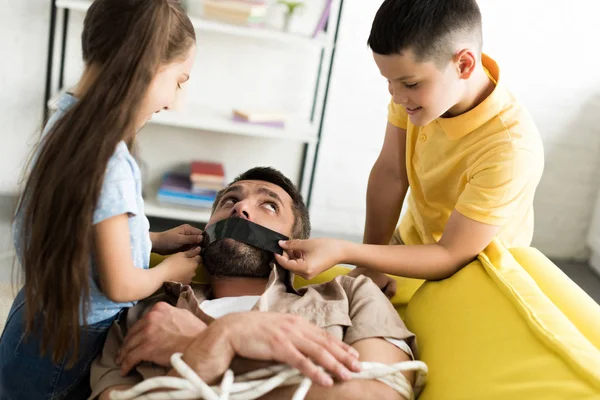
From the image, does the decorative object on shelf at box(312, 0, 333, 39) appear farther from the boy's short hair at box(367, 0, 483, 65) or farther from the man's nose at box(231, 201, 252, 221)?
the man's nose at box(231, 201, 252, 221)

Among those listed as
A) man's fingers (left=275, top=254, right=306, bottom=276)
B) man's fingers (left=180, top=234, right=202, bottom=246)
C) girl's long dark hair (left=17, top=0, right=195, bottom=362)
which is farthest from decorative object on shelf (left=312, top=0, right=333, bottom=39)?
girl's long dark hair (left=17, top=0, right=195, bottom=362)

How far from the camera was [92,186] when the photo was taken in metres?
1.28

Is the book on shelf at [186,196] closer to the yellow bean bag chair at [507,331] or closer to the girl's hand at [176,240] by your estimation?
the girl's hand at [176,240]

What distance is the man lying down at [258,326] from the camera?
1.33m

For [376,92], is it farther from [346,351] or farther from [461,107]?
[346,351]

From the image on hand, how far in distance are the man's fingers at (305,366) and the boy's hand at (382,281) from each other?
0.60 metres

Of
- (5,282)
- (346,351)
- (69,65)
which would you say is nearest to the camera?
(346,351)

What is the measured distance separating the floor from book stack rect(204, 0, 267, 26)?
1.03 m

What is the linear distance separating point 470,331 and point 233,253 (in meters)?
0.56

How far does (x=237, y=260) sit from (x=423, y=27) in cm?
68

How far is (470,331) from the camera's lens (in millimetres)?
1504

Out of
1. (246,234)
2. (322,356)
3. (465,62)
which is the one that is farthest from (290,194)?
(322,356)

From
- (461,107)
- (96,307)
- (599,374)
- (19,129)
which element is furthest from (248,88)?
(599,374)

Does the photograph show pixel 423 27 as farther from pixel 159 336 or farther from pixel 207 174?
pixel 207 174
